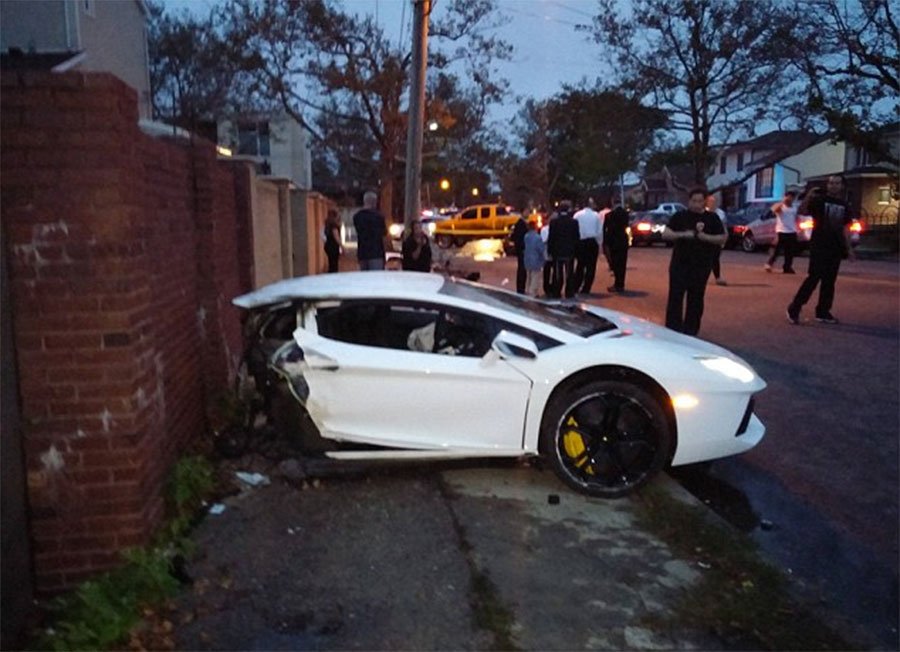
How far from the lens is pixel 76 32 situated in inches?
758

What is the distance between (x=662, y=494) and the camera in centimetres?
490

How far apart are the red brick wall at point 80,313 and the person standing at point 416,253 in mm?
7459

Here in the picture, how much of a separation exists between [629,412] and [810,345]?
18.0 feet

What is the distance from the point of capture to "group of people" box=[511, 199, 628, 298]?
1303 cm

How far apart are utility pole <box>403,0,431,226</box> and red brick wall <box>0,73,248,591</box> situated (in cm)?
1055

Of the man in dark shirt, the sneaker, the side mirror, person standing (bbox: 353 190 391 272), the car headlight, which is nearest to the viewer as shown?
the side mirror

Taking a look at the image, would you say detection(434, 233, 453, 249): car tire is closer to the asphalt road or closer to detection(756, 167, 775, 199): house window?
the asphalt road

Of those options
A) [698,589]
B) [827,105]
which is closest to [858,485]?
[698,589]

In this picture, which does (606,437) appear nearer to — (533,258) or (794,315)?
(794,315)

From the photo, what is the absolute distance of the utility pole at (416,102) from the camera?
13938 mm

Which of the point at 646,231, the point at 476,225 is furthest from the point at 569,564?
the point at 476,225

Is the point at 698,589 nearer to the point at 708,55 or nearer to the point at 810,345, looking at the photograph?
the point at 810,345

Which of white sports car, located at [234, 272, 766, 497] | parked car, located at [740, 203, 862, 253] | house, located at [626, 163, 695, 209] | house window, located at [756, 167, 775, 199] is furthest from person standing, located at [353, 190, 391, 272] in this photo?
house, located at [626, 163, 695, 209]

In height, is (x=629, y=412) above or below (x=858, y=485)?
above
